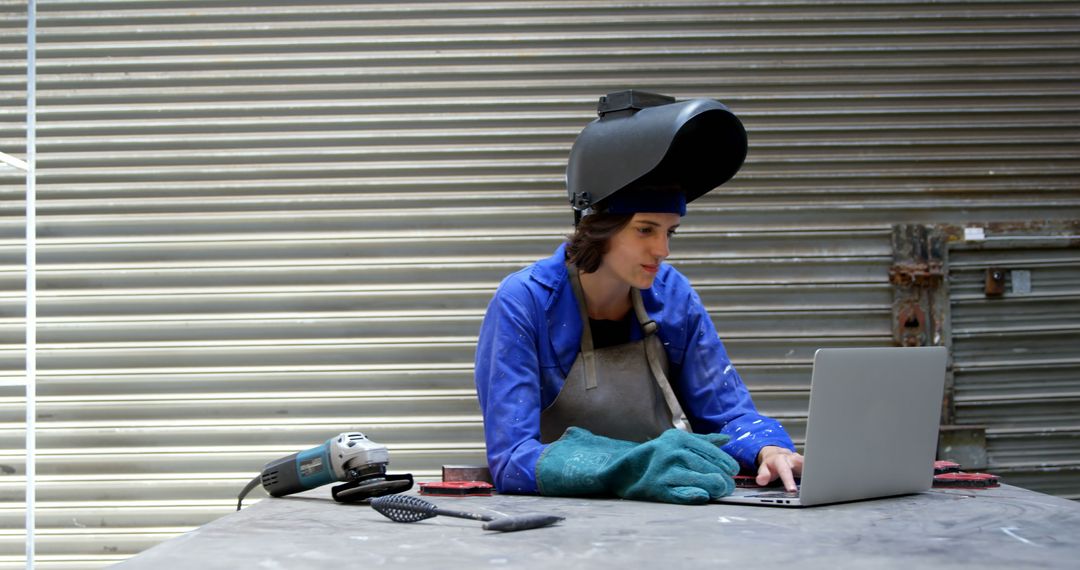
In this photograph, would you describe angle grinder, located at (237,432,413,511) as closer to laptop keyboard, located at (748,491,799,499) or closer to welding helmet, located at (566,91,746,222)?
laptop keyboard, located at (748,491,799,499)

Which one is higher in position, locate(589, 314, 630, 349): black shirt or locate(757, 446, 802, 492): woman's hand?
locate(589, 314, 630, 349): black shirt

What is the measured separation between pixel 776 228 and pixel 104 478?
11.4 ft

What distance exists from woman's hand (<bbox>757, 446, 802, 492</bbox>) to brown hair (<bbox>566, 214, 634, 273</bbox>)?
74cm

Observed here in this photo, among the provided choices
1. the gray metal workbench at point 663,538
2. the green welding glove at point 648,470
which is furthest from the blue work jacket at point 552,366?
the gray metal workbench at point 663,538

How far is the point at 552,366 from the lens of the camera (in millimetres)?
2920

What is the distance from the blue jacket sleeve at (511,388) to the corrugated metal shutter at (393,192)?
212 centimetres

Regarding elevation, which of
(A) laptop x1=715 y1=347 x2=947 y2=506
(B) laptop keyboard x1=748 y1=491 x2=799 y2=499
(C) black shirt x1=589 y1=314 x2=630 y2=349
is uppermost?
(C) black shirt x1=589 y1=314 x2=630 y2=349

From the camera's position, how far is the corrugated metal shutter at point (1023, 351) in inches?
195

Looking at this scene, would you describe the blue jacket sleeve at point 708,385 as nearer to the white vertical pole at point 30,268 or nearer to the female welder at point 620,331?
the female welder at point 620,331

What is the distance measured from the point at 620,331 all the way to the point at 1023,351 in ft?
9.39

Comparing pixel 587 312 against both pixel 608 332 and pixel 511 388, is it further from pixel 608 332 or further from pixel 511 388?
pixel 511 388

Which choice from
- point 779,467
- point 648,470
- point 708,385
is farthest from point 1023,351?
point 648,470

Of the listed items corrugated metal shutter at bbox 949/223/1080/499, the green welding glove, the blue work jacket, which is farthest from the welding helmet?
corrugated metal shutter at bbox 949/223/1080/499

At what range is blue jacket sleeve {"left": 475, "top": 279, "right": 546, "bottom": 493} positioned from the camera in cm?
254
